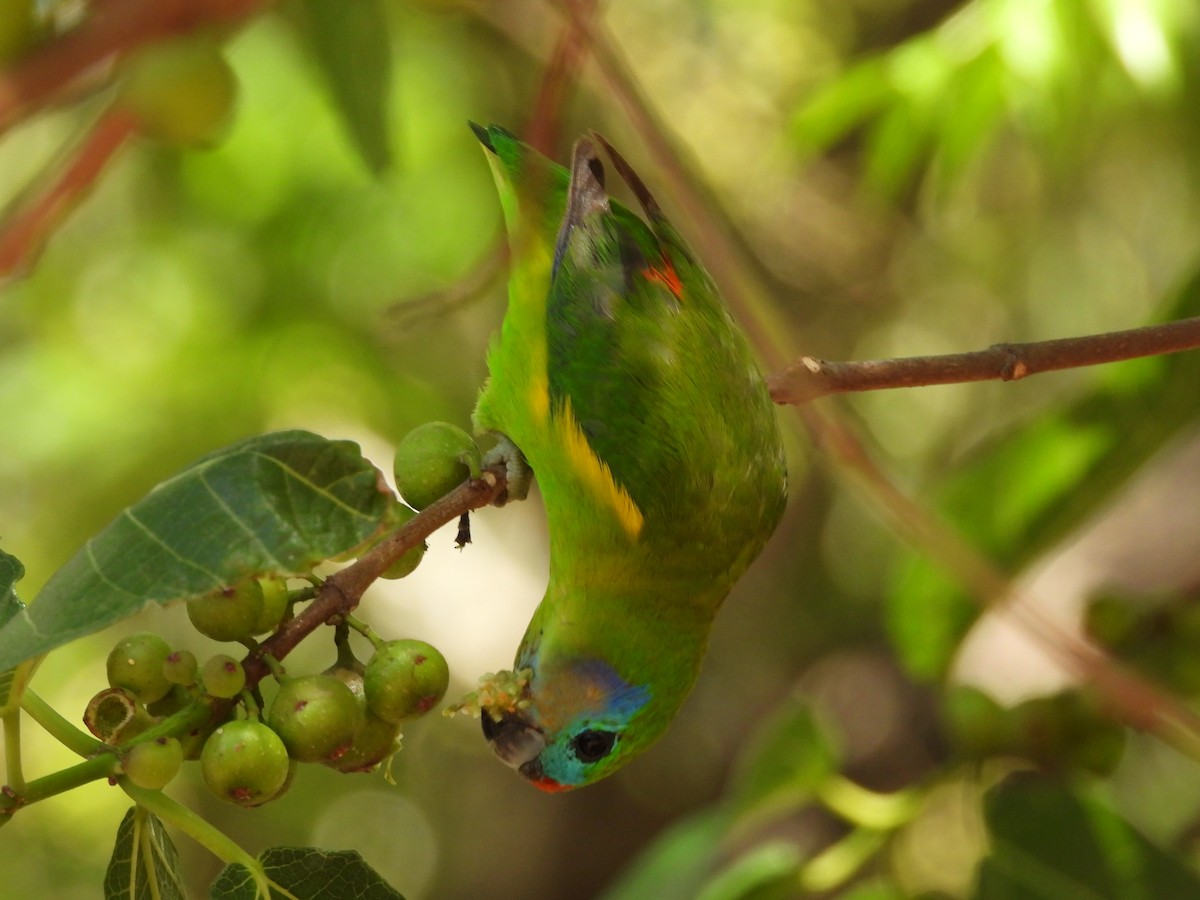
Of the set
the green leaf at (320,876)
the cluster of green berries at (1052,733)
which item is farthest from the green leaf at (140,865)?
the cluster of green berries at (1052,733)

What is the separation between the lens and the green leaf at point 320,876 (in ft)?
4.25

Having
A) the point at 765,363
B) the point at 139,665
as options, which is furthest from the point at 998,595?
the point at 139,665

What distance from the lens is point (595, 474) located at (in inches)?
78.2

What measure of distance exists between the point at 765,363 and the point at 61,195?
109 centimetres

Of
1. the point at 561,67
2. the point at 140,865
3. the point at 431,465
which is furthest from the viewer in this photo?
the point at 561,67

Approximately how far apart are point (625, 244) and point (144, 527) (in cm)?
118

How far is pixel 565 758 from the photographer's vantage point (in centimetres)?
199

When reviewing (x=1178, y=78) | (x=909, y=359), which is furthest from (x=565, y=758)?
(x=1178, y=78)

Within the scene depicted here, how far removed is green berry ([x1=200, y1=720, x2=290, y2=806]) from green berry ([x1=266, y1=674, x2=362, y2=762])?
0.02 m

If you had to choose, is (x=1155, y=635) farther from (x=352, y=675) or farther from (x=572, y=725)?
(x=352, y=675)

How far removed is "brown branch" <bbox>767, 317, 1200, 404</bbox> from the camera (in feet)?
4.88

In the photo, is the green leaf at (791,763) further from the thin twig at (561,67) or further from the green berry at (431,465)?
the thin twig at (561,67)

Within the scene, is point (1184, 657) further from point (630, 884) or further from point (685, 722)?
Result: point (685, 722)

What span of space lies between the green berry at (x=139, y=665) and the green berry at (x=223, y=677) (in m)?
0.06
